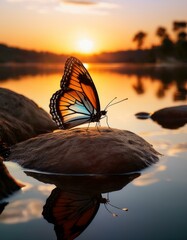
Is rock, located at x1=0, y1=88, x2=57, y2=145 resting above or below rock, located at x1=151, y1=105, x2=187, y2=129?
above

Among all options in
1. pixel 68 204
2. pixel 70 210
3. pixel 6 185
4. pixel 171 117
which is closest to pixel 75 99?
pixel 6 185

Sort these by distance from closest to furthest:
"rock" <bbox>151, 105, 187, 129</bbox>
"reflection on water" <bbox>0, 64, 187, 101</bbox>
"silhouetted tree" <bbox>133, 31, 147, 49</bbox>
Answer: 1. "rock" <bbox>151, 105, 187, 129</bbox>
2. "reflection on water" <bbox>0, 64, 187, 101</bbox>
3. "silhouetted tree" <bbox>133, 31, 147, 49</bbox>

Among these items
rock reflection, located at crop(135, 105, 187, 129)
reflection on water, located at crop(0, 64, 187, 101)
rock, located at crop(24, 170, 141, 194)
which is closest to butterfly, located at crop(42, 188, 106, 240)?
rock, located at crop(24, 170, 141, 194)

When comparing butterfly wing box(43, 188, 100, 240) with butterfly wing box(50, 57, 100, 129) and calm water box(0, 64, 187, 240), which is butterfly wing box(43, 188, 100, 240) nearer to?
calm water box(0, 64, 187, 240)

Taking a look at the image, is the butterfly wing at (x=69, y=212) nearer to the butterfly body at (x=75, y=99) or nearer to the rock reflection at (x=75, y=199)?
the rock reflection at (x=75, y=199)

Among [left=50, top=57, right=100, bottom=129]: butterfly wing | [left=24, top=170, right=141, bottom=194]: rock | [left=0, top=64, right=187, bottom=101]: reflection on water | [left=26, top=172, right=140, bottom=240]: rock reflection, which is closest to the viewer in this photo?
[left=26, top=172, right=140, bottom=240]: rock reflection

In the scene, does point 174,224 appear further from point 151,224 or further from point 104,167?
point 104,167

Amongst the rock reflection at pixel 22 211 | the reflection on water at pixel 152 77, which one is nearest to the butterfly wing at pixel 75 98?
the rock reflection at pixel 22 211
